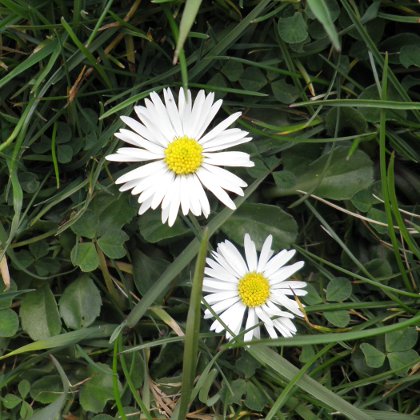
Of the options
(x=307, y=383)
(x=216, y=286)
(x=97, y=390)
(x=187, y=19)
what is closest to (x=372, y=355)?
(x=307, y=383)

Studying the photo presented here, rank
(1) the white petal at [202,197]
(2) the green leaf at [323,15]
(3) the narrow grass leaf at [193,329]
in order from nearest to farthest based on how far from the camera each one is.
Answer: (2) the green leaf at [323,15] → (3) the narrow grass leaf at [193,329] → (1) the white petal at [202,197]

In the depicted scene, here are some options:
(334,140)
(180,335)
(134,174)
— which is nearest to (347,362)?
(180,335)

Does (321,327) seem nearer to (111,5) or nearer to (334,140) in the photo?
(334,140)

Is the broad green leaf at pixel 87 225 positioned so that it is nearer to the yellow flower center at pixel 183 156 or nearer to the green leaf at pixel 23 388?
the yellow flower center at pixel 183 156

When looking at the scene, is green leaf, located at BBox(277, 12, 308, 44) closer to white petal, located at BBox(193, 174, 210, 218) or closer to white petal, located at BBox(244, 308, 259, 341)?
white petal, located at BBox(193, 174, 210, 218)

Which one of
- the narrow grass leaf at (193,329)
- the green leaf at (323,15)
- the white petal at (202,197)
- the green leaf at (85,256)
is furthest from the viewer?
the green leaf at (85,256)

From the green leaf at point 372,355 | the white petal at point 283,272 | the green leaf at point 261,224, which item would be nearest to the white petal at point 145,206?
the green leaf at point 261,224

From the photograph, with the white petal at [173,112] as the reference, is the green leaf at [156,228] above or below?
below

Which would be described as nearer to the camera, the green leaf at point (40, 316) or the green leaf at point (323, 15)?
the green leaf at point (323, 15)
